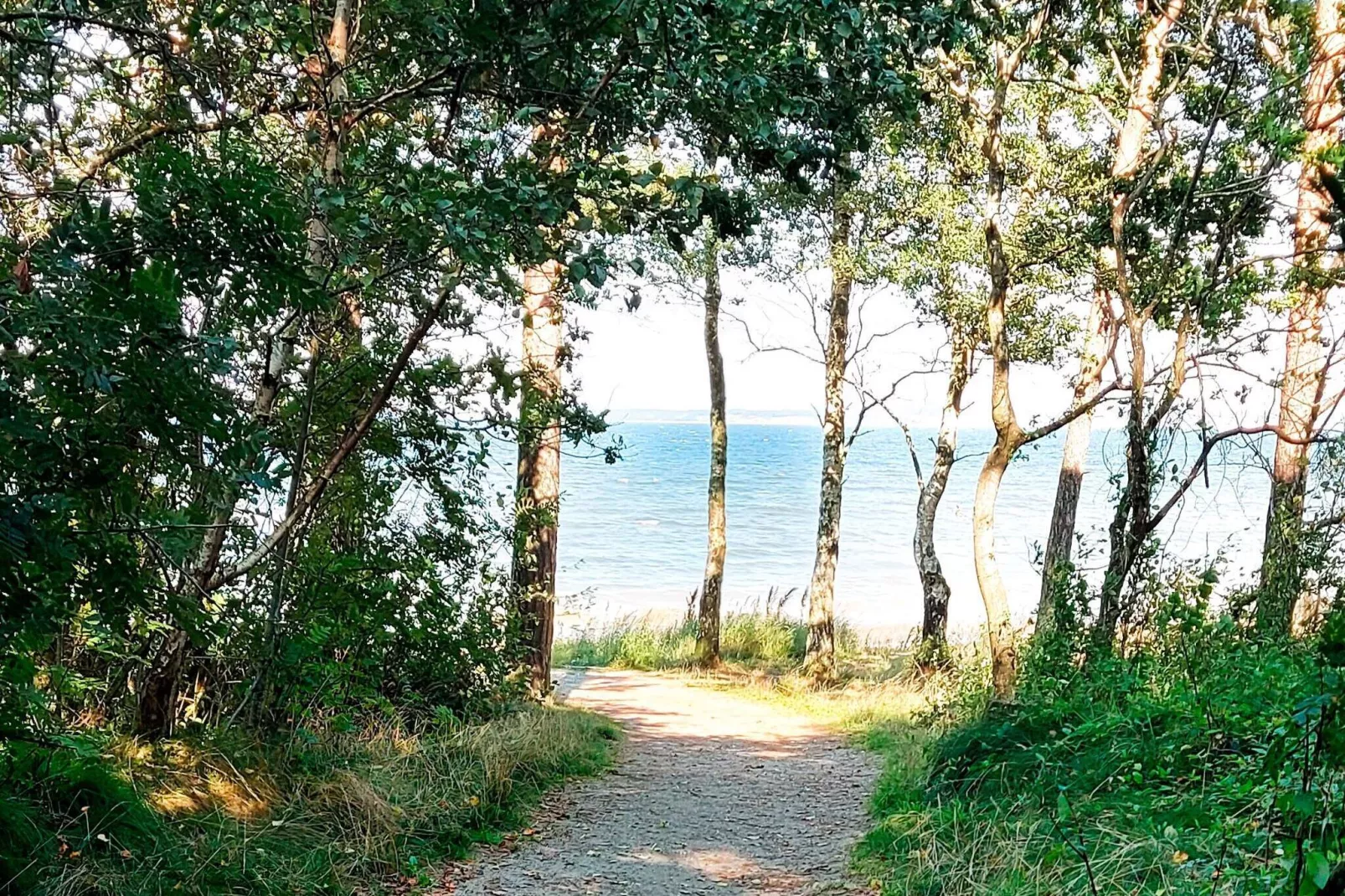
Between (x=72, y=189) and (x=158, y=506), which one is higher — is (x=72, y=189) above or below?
above

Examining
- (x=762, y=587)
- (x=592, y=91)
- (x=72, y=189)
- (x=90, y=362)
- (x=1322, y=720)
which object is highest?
(x=592, y=91)

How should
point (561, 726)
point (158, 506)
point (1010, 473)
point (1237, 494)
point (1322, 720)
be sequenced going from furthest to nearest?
point (1010, 473) → point (561, 726) → point (1237, 494) → point (158, 506) → point (1322, 720)

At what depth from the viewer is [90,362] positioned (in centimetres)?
221

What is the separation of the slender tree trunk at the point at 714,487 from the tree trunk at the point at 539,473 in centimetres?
459

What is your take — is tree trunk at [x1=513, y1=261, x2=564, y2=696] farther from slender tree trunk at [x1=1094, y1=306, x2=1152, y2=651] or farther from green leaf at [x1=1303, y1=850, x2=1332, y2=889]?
green leaf at [x1=1303, y1=850, x2=1332, y2=889]

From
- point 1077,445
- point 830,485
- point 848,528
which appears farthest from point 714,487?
point 848,528

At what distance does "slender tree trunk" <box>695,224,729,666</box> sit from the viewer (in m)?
13.7

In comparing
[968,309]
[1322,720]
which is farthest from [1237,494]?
[1322,720]

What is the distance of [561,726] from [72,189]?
17.9 ft

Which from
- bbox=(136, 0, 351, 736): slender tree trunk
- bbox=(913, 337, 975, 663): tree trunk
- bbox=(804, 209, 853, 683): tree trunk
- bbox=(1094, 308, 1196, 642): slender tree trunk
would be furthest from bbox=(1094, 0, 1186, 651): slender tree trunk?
bbox=(804, 209, 853, 683): tree trunk

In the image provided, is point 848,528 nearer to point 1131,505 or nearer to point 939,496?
point 939,496

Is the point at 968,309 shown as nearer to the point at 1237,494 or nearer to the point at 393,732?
the point at 1237,494

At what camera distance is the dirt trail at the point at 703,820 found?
4910mm

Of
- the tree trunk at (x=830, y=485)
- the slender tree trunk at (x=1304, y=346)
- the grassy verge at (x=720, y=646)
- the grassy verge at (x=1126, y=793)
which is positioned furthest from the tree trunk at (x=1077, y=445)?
the grassy verge at (x=720, y=646)
